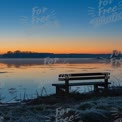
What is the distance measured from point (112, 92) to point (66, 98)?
2.39 m

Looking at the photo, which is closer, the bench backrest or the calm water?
the bench backrest

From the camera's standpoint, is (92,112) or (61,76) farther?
(61,76)

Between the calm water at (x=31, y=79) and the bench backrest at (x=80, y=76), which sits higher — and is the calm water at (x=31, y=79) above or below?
below

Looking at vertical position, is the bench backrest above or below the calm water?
above

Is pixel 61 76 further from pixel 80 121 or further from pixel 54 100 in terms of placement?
pixel 80 121

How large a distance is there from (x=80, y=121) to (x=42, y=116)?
1158mm

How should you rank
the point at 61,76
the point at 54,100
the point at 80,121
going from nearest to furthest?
1. the point at 80,121
2. the point at 54,100
3. the point at 61,76

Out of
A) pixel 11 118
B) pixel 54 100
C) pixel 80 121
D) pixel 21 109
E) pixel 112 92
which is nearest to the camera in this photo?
pixel 80 121

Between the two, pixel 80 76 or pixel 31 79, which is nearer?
pixel 80 76

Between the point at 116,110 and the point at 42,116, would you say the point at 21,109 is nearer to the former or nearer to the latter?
the point at 42,116

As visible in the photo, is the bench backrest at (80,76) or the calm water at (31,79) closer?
the bench backrest at (80,76)

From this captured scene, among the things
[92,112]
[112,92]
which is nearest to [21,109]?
[92,112]

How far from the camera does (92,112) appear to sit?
815cm

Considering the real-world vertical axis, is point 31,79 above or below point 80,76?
below
